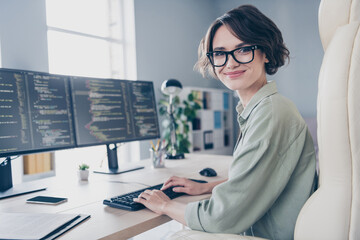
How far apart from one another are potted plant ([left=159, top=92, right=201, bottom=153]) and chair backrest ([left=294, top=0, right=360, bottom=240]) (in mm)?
3404

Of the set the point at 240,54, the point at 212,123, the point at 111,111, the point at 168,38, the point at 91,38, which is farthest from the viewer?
the point at 212,123

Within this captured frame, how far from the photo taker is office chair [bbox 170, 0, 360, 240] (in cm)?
63

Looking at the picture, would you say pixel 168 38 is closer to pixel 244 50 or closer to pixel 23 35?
pixel 23 35

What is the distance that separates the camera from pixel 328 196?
2.23 ft

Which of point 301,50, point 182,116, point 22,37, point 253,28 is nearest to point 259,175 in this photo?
point 253,28

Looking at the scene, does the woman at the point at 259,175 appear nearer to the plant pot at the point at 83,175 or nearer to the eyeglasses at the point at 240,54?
the eyeglasses at the point at 240,54

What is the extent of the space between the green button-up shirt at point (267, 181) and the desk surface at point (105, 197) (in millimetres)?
176

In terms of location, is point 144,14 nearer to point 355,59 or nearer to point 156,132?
point 156,132

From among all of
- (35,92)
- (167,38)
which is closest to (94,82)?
(35,92)

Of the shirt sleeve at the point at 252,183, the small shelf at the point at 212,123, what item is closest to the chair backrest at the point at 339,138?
the shirt sleeve at the point at 252,183

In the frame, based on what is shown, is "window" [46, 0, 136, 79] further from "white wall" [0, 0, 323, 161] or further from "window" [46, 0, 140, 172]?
"white wall" [0, 0, 323, 161]

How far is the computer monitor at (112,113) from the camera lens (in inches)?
58.4

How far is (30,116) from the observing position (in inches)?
49.7

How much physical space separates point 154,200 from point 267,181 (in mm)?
387
